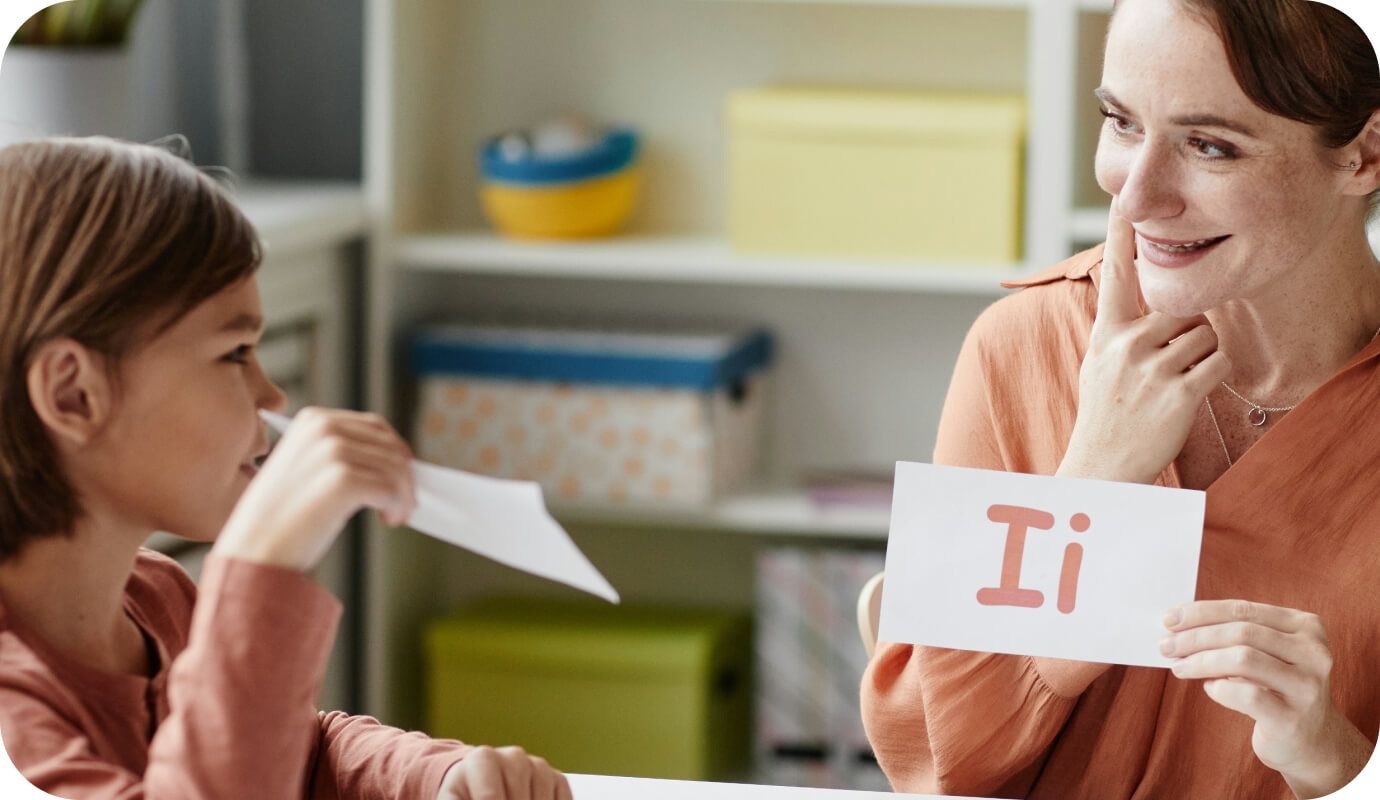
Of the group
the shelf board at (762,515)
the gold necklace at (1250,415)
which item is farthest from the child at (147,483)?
the shelf board at (762,515)

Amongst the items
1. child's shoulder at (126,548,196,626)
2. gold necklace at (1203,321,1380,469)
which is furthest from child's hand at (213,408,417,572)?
gold necklace at (1203,321,1380,469)

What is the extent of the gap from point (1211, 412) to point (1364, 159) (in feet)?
0.59

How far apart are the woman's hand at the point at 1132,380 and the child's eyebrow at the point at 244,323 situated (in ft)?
1.44

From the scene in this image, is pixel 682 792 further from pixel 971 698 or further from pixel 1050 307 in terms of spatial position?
pixel 1050 307

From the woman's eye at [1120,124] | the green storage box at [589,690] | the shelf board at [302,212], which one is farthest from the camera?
the green storage box at [589,690]

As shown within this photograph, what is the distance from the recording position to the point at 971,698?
Result: 2.95ft

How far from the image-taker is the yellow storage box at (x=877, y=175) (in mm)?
1902

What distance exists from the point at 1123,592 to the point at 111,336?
48cm

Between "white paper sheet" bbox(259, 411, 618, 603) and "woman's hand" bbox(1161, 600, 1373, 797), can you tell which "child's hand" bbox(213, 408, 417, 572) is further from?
"woman's hand" bbox(1161, 600, 1373, 797)

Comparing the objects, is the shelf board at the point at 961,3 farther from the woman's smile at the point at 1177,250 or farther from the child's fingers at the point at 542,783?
the child's fingers at the point at 542,783

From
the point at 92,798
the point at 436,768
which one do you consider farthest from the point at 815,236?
the point at 92,798

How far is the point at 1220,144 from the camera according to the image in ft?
2.60

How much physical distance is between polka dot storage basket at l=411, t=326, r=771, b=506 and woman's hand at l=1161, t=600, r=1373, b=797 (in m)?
1.23

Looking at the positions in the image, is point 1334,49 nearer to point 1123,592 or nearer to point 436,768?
point 1123,592
